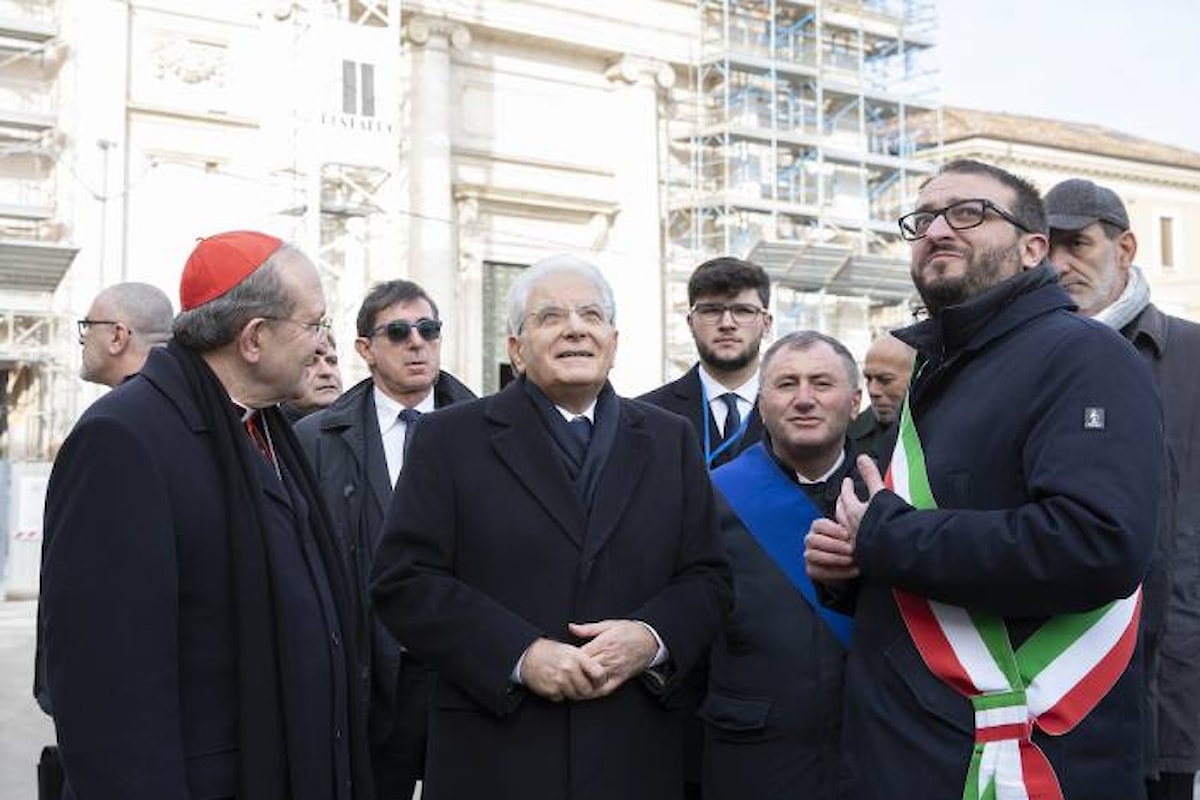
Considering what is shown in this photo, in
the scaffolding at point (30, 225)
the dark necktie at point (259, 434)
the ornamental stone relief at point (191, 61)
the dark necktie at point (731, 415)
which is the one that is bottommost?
the dark necktie at point (259, 434)

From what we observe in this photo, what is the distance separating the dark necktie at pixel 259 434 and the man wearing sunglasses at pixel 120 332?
1.32 metres

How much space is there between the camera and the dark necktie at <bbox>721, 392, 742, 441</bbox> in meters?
4.95

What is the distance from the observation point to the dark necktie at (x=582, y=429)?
11.4ft

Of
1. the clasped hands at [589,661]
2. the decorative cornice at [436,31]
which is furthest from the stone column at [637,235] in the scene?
the clasped hands at [589,661]

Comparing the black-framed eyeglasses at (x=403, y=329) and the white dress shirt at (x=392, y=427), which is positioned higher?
the black-framed eyeglasses at (x=403, y=329)

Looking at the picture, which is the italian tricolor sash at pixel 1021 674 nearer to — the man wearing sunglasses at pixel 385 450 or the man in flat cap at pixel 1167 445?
the man in flat cap at pixel 1167 445

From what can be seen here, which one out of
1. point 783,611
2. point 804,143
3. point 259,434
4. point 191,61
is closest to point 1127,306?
point 783,611

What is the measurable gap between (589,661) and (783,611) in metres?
0.75

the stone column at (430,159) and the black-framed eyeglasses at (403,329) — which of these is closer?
the black-framed eyeglasses at (403,329)

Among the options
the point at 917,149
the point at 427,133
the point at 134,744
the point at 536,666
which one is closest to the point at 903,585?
the point at 536,666

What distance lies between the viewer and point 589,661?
3104 mm

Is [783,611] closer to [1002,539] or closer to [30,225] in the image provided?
[1002,539]

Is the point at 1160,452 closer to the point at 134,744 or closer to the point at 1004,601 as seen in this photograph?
the point at 1004,601

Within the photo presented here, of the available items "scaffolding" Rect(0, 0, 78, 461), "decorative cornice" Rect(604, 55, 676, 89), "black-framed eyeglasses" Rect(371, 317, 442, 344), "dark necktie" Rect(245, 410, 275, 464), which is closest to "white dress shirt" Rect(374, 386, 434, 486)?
"black-framed eyeglasses" Rect(371, 317, 442, 344)
